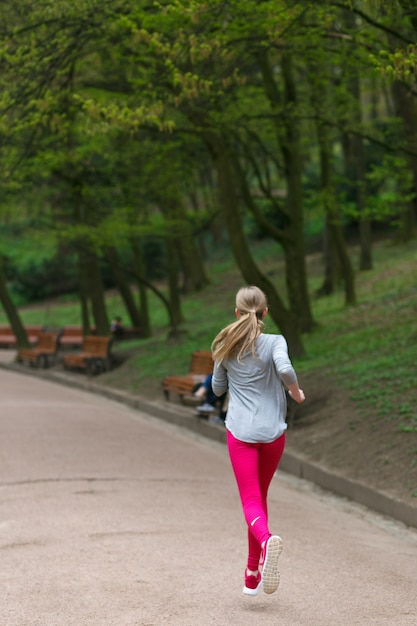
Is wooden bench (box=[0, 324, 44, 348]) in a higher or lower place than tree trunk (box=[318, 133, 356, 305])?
lower

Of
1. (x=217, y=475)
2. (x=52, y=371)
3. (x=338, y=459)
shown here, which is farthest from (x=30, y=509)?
(x=52, y=371)

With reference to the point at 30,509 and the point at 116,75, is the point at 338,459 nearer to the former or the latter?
the point at 30,509

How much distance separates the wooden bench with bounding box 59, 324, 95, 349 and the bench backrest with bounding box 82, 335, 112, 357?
18.7ft

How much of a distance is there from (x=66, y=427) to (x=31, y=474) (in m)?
4.30

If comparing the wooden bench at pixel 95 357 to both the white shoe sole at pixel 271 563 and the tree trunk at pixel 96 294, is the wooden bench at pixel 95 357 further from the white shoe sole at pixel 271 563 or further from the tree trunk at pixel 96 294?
the white shoe sole at pixel 271 563

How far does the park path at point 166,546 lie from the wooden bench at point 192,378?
13.0 ft

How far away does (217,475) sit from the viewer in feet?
39.2

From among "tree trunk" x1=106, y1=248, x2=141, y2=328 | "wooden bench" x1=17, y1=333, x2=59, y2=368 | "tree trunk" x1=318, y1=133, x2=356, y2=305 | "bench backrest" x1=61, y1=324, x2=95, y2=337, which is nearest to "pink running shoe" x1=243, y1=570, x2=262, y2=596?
"tree trunk" x1=318, y1=133, x2=356, y2=305

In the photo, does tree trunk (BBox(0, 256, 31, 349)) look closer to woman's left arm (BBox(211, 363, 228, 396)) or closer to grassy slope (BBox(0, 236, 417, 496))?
grassy slope (BBox(0, 236, 417, 496))

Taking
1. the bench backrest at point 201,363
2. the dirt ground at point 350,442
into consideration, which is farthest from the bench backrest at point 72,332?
the dirt ground at point 350,442

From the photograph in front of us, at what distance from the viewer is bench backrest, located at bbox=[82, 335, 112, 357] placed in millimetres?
25594

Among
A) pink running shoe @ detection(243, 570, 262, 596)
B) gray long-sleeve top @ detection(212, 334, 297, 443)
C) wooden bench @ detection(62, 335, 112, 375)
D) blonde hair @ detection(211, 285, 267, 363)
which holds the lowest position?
wooden bench @ detection(62, 335, 112, 375)

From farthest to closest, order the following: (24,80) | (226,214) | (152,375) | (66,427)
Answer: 1. (152,375)
2. (226,214)
3. (66,427)
4. (24,80)

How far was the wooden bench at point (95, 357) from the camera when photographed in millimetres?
25500
